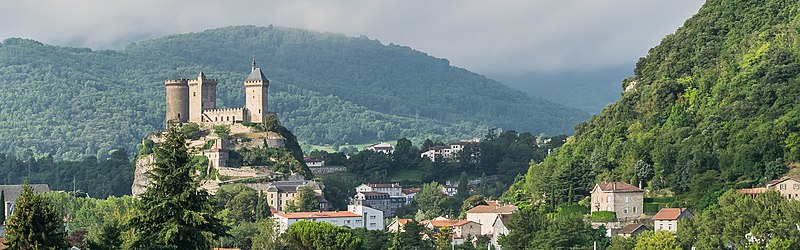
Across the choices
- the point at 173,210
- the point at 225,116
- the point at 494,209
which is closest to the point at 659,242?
the point at 494,209

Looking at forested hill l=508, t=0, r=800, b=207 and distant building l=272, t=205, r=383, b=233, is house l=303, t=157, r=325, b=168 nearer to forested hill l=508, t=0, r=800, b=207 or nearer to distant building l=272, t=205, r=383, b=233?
forested hill l=508, t=0, r=800, b=207

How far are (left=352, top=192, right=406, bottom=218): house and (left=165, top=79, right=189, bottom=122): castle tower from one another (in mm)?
16205

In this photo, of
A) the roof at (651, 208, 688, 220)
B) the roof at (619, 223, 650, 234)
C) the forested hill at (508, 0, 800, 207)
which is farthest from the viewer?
the forested hill at (508, 0, 800, 207)

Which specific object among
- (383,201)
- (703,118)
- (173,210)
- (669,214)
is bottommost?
(383,201)

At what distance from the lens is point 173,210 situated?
43906mm

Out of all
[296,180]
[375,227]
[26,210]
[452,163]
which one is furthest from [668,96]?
[26,210]

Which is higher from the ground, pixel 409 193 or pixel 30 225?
pixel 30 225

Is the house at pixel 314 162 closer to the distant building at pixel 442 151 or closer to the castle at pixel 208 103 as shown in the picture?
the distant building at pixel 442 151

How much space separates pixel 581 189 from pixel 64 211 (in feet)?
122

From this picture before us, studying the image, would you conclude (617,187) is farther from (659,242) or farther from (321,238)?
(321,238)

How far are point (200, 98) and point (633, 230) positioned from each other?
5953 centimetres

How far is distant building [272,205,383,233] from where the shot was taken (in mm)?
104812

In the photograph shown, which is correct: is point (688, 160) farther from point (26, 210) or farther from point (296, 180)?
point (26, 210)

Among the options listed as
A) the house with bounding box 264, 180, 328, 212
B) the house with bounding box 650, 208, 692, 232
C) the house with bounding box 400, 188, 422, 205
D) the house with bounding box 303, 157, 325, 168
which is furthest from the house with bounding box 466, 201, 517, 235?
the house with bounding box 303, 157, 325, 168
